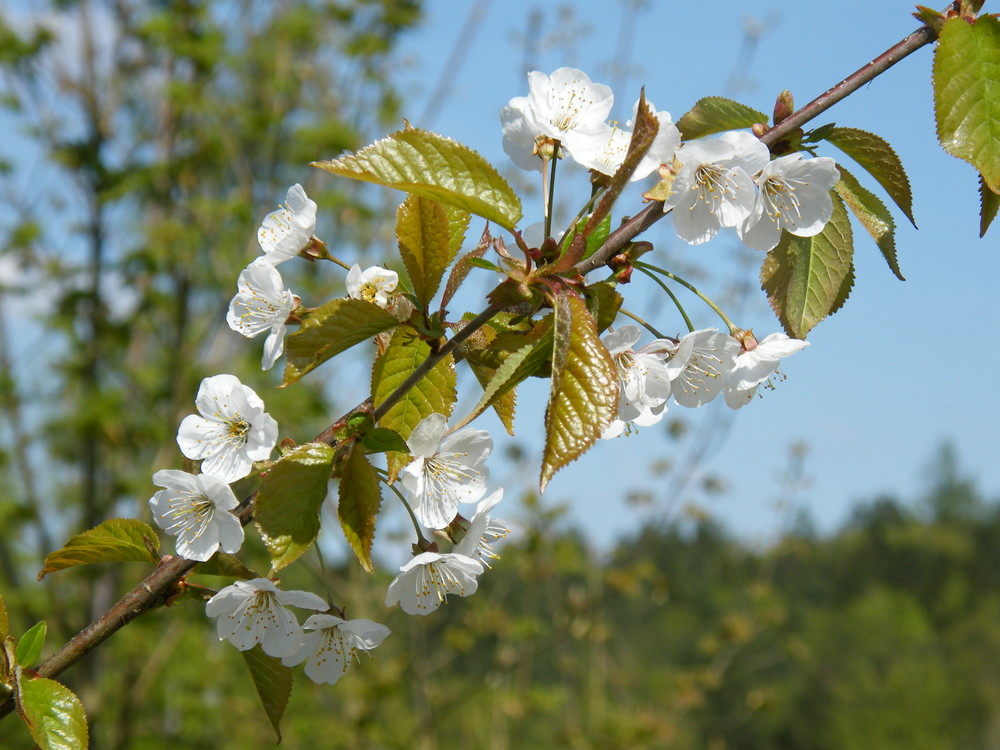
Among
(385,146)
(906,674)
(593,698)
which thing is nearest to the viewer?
(385,146)

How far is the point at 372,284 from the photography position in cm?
96

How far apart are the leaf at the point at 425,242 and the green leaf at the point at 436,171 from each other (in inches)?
3.1

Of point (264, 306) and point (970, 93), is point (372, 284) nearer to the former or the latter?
point (264, 306)

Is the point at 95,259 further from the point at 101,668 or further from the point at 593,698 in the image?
the point at 593,698

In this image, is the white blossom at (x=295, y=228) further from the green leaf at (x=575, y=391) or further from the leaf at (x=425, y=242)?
the green leaf at (x=575, y=391)

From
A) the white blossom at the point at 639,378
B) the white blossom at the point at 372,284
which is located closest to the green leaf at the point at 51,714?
the white blossom at the point at 372,284

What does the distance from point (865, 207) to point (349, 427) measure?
0.60 meters

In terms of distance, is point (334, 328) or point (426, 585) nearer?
point (334, 328)

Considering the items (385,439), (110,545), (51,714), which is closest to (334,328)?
(385,439)

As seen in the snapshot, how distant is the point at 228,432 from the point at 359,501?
0.24 meters

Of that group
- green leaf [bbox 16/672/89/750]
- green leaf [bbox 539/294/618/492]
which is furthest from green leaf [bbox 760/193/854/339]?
green leaf [bbox 16/672/89/750]

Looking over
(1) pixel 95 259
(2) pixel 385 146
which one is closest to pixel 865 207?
(2) pixel 385 146

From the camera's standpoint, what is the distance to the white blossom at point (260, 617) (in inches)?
36.8

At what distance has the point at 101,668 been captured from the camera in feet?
15.3
